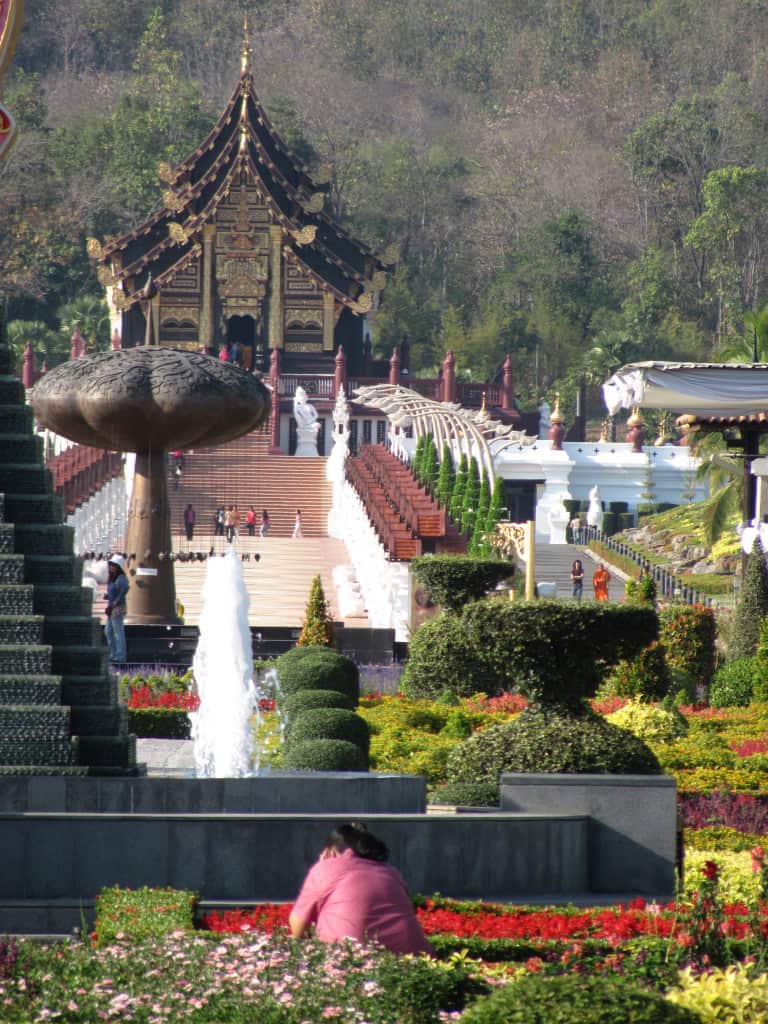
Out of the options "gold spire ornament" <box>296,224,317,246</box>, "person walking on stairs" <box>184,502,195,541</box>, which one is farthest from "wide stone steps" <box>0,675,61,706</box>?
"gold spire ornament" <box>296,224,317,246</box>

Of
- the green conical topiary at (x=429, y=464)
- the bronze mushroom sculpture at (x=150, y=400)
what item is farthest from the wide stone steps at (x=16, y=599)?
the green conical topiary at (x=429, y=464)

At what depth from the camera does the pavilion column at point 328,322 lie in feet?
204

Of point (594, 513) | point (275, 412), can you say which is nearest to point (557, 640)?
point (594, 513)

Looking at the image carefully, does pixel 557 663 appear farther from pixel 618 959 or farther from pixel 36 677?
pixel 618 959

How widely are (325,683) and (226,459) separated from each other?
29.9m

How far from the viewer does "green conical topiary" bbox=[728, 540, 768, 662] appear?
75.6 feet

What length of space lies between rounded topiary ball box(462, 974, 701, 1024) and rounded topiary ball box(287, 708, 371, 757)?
7496 mm

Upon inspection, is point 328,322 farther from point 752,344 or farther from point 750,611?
point 750,611

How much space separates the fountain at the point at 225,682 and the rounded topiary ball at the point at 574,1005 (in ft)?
24.3

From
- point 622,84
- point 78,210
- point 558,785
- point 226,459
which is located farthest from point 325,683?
point 622,84

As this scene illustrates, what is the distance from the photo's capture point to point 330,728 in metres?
14.1

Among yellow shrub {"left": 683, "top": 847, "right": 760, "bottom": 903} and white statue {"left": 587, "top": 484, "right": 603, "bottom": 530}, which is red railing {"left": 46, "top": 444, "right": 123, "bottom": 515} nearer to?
white statue {"left": 587, "top": 484, "right": 603, "bottom": 530}

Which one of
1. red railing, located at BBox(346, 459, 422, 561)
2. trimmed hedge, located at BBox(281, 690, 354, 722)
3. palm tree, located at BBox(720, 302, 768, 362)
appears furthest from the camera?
palm tree, located at BBox(720, 302, 768, 362)

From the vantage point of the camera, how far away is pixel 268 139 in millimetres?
62531
